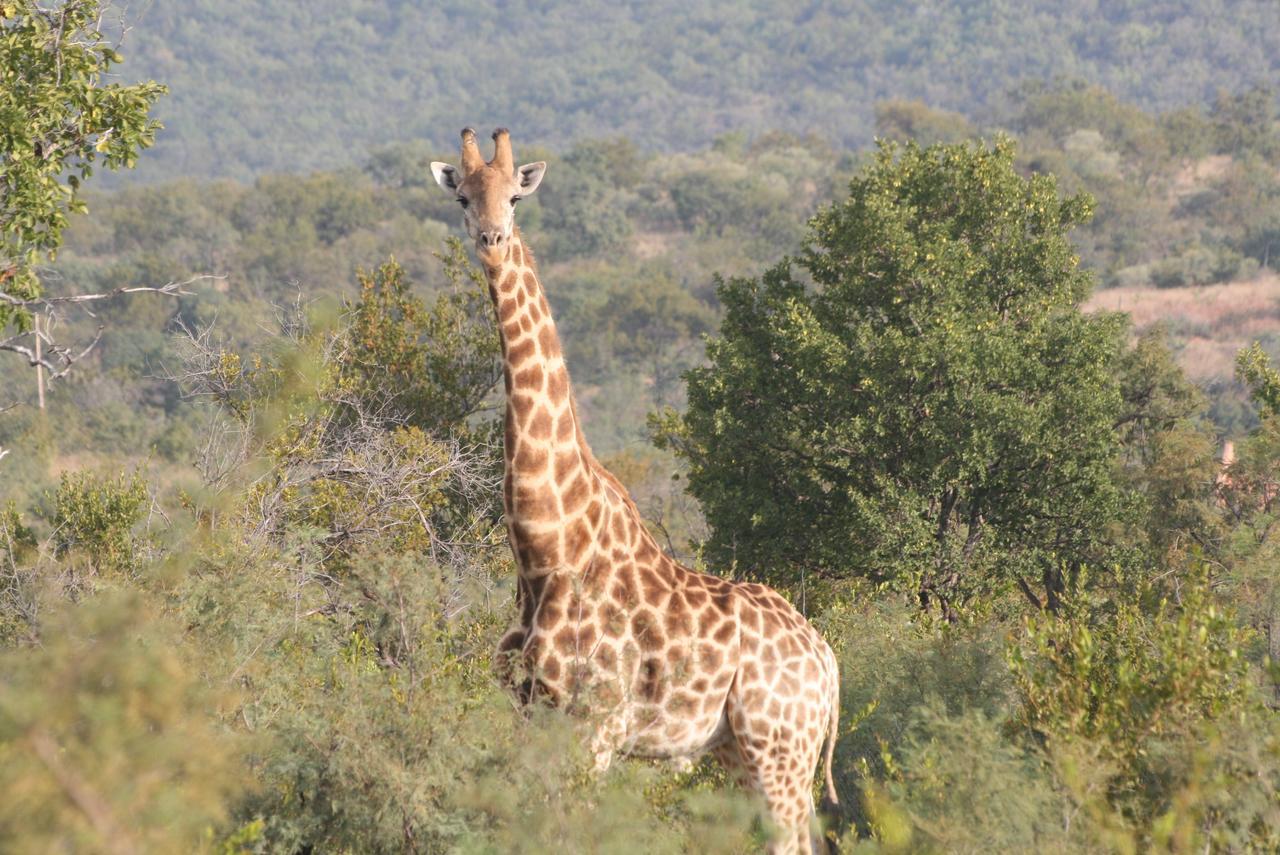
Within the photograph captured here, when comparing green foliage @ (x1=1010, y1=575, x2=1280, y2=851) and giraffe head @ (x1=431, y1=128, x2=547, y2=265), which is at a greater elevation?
giraffe head @ (x1=431, y1=128, x2=547, y2=265)

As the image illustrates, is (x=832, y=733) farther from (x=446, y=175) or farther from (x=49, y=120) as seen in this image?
(x=49, y=120)

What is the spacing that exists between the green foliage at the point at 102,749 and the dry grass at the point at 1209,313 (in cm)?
5317

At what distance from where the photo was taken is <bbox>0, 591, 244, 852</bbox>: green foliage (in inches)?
204

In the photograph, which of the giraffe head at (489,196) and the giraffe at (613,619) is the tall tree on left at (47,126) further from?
the giraffe at (613,619)

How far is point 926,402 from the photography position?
60.7 ft

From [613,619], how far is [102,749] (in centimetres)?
342

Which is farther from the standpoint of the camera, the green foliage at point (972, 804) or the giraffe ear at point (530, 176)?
the giraffe ear at point (530, 176)

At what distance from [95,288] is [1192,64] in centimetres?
13120

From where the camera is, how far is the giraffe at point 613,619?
Answer: 831cm

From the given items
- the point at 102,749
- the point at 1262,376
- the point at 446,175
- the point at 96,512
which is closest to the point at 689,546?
the point at 1262,376

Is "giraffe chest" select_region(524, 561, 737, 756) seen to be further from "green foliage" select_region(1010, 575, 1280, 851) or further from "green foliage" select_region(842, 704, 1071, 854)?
"green foliage" select_region(1010, 575, 1280, 851)

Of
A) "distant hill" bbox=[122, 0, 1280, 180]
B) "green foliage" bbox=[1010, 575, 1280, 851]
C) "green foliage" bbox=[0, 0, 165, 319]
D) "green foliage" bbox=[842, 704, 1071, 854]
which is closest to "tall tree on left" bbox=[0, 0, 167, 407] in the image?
"green foliage" bbox=[0, 0, 165, 319]

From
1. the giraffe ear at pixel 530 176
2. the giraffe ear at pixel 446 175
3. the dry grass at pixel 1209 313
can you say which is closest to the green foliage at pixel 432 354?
the giraffe ear at pixel 446 175

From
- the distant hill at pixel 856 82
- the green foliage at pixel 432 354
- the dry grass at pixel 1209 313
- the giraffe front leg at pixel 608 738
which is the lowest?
the distant hill at pixel 856 82
